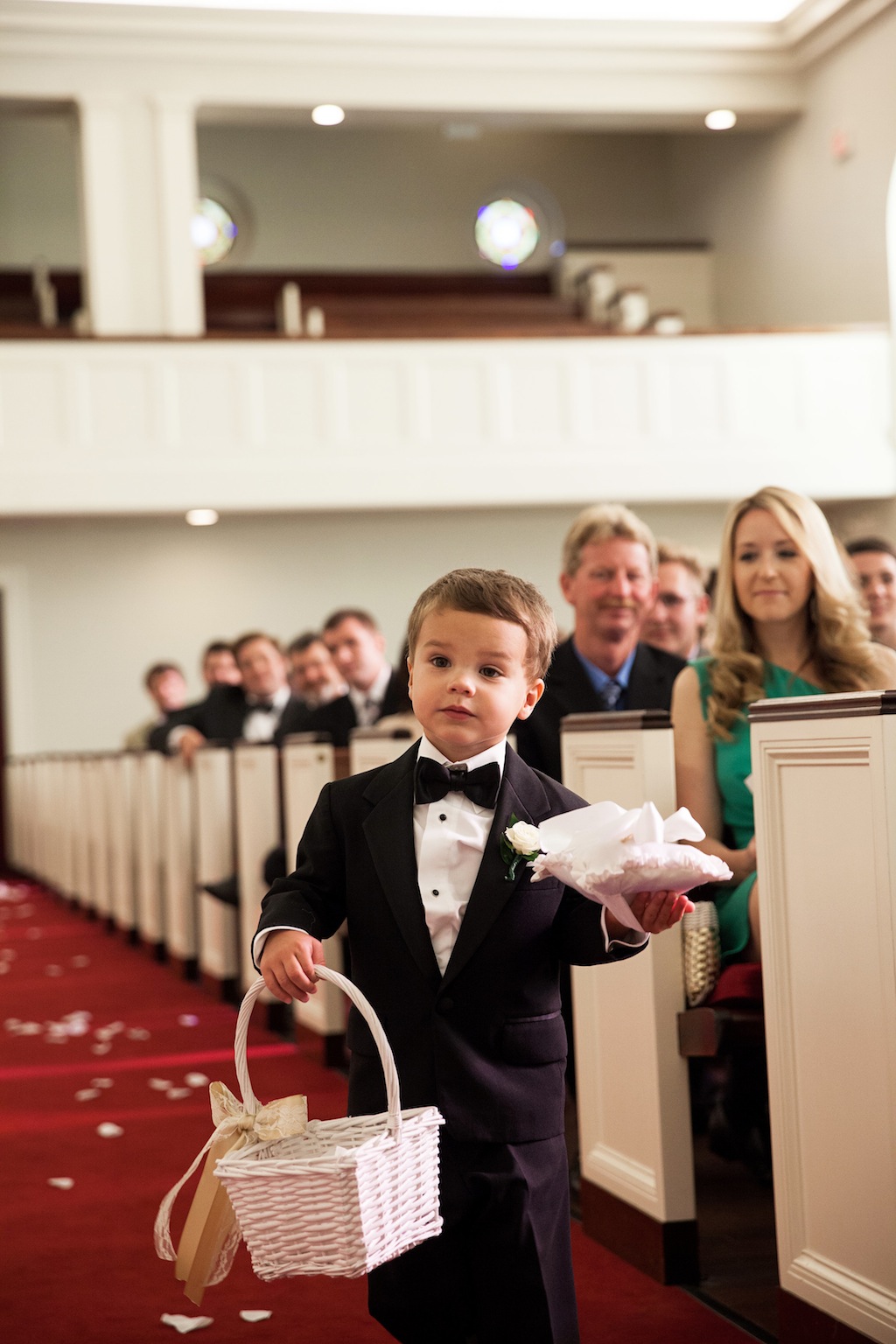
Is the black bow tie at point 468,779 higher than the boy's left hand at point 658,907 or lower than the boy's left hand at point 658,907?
higher

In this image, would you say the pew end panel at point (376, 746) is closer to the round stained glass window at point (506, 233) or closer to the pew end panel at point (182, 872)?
the pew end panel at point (182, 872)

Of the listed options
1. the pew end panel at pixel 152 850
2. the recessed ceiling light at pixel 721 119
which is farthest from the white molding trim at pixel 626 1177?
the recessed ceiling light at pixel 721 119

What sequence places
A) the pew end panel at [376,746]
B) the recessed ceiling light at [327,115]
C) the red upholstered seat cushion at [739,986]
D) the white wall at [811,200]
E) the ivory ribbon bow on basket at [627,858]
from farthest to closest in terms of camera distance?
the recessed ceiling light at [327,115] < the white wall at [811,200] < the pew end panel at [376,746] < the red upholstered seat cushion at [739,986] < the ivory ribbon bow on basket at [627,858]

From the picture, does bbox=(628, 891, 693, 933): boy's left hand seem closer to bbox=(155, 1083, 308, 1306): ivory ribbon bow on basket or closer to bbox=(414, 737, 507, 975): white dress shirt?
bbox=(414, 737, 507, 975): white dress shirt

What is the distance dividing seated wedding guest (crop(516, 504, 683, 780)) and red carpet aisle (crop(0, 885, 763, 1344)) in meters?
1.28

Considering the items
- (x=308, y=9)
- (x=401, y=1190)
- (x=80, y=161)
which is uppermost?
(x=308, y=9)

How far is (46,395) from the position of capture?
12.9 m

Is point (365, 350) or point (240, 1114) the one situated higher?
point (365, 350)

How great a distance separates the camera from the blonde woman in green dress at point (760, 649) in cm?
341

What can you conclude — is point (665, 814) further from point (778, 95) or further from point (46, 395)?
point (778, 95)

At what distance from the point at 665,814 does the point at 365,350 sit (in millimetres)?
10721

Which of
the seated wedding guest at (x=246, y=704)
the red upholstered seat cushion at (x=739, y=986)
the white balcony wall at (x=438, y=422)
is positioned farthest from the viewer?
the white balcony wall at (x=438, y=422)

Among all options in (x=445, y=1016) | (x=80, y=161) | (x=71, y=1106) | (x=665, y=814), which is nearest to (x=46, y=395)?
(x=80, y=161)

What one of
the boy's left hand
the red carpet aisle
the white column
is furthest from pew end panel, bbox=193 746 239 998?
the white column
